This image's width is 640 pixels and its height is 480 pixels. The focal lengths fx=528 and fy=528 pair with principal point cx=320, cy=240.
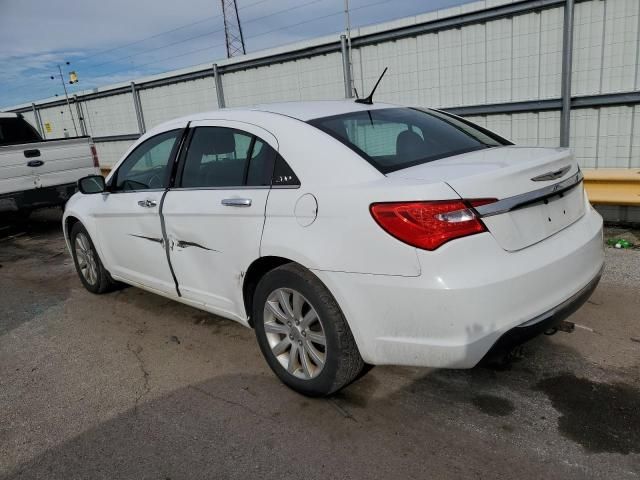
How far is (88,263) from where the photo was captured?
5082 millimetres

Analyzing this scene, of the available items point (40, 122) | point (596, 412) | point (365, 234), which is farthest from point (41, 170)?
point (40, 122)

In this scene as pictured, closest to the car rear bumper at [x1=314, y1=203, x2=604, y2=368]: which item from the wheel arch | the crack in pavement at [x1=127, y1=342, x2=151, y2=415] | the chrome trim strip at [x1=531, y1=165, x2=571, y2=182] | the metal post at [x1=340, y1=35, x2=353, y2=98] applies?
the chrome trim strip at [x1=531, y1=165, x2=571, y2=182]

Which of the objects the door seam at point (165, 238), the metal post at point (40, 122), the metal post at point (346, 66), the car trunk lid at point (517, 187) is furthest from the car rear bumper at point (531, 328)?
the metal post at point (40, 122)

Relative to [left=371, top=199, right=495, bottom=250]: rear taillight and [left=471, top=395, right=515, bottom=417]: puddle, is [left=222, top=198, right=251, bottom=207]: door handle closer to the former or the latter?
[left=371, top=199, right=495, bottom=250]: rear taillight

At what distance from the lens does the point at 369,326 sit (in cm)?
252

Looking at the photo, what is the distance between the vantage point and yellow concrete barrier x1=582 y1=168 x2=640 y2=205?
5676mm

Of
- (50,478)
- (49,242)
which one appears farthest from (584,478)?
(49,242)

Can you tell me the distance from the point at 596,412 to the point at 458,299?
3.56 ft

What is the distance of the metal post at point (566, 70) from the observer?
624 cm

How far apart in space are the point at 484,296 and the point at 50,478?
2.19 metres

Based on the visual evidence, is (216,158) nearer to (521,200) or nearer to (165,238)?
(165,238)

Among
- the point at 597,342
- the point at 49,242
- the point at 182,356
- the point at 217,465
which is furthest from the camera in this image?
the point at 49,242

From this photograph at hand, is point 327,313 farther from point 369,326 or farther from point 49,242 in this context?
point 49,242

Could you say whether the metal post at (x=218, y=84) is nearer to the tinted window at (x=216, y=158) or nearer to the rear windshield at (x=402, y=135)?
the tinted window at (x=216, y=158)
